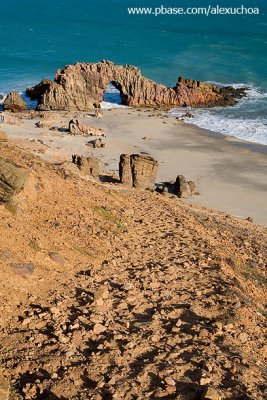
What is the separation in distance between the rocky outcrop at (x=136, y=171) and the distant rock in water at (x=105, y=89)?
28.0 m

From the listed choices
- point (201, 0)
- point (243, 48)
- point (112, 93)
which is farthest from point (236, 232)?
point (201, 0)

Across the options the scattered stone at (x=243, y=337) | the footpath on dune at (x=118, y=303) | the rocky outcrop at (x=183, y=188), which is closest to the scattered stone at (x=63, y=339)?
the footpath on dune at (x=118, y=303)

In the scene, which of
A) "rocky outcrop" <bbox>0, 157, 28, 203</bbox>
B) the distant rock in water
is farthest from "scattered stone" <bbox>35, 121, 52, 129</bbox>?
"rocky outcrop" <bbox>0, 157, 28, 203</bbox>

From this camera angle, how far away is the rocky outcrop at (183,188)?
29875mm

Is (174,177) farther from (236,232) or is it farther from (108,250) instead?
(108,250)

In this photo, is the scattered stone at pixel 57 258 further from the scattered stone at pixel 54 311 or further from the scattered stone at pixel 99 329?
the scattered stone at pixel 99 329

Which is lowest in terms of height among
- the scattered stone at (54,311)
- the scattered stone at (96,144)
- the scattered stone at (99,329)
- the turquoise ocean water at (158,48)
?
the scattered stone at (99,329)

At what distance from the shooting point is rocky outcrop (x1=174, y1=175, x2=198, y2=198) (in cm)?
2988

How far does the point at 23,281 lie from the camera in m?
11.6

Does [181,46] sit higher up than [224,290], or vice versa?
[181,46]

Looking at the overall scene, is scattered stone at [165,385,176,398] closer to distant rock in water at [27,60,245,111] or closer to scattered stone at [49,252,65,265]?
scattered stone at [49,252,65,265]

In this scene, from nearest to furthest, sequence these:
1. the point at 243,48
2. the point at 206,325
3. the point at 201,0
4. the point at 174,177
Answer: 1. the point at 206,325
2. the point at 174,177
3. the point at 243,48
4. the point at 201,0

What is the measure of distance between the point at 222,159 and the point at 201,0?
152 m

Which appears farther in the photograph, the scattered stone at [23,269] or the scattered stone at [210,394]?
the scattered stone at [23,269]
